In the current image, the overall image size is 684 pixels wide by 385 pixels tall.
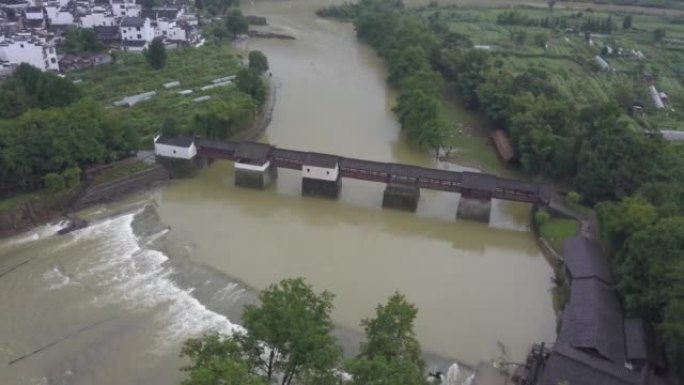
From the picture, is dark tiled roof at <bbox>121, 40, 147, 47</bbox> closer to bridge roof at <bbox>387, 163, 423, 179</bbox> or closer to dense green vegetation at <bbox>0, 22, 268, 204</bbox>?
dense green vegetation at <bbox>0, 22, 268, 204</bbox>

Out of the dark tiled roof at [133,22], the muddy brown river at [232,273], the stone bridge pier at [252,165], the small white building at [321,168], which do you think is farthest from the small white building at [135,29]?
the small white building at [321,168]

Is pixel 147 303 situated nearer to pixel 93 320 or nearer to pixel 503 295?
pixel 93 320

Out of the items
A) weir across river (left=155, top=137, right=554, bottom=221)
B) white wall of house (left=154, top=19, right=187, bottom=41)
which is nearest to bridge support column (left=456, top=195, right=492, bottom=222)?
weir across river (left=155, top=137, right=554, bottom=221)

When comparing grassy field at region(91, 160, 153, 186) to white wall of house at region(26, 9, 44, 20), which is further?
white wall of house at region(26, 9, 44, 20)

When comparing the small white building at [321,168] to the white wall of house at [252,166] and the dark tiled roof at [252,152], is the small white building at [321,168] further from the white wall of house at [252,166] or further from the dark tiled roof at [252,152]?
the dark tiled roof at [252,152]

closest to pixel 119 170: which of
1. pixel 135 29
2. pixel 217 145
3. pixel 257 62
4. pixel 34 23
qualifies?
pixel 217 145

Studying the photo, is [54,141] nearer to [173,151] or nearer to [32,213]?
[32,213]

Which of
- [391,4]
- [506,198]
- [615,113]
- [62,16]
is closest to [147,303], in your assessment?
[506,198]
